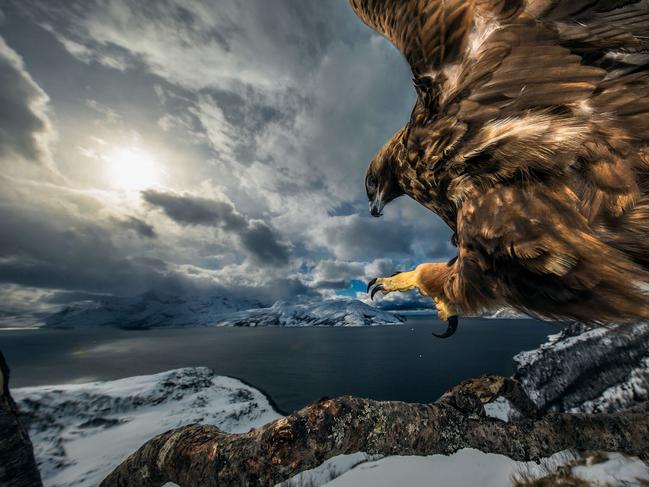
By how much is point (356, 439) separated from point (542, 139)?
232cm

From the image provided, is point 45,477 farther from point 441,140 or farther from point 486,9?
point 486,9

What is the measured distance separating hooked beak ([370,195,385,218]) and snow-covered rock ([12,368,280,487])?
11453 millimetres

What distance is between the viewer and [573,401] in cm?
597

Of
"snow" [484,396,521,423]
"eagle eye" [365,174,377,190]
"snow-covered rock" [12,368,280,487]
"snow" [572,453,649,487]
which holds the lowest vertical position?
"snow-covered rock" [12,368,280,487]

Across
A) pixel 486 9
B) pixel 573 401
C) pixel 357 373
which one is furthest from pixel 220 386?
pixel 357 373

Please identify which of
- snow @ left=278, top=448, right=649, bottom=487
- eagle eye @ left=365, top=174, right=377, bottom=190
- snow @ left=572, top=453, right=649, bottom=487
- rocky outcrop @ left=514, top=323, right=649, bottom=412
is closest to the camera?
snow @ left=572, top=453, right=649, bottom=487

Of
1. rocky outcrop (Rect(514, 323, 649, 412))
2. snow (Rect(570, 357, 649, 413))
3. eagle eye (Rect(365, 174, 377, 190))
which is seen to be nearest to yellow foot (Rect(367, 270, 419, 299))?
eagle eye (Rect(365, 174, 377, 190))

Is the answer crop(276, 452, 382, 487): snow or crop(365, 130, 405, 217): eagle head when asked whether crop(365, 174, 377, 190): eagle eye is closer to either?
crop(365, 130, 405, 217): eagle head

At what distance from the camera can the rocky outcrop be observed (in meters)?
5.48

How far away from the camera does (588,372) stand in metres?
6.43

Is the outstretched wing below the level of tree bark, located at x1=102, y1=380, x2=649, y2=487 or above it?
above

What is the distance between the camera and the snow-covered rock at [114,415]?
29.3 ft

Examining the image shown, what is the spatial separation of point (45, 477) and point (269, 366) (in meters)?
56.2

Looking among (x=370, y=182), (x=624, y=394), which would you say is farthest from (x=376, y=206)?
(x=624, y=394)
